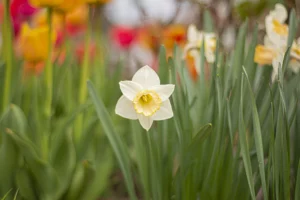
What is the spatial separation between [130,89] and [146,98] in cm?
3

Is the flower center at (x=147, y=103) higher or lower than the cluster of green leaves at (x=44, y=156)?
higher

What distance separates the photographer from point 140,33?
2.96 metres

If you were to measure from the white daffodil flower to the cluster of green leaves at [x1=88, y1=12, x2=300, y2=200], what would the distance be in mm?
66

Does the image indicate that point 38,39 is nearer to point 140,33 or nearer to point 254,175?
point 254,175

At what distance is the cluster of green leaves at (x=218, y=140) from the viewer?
2.49ft

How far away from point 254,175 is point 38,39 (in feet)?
2.44

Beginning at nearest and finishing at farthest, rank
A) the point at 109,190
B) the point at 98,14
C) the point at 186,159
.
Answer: the point at 186,159, the point at 109,190, the point at 98,14

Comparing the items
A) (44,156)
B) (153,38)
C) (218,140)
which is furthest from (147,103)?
(153,38)

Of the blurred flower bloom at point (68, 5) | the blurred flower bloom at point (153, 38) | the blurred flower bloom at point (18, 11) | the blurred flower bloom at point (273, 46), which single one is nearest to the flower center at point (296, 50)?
the blurred flower bloom at point (273, 46)

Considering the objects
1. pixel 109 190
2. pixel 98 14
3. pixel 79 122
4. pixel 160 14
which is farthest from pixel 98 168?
pixel 160 14

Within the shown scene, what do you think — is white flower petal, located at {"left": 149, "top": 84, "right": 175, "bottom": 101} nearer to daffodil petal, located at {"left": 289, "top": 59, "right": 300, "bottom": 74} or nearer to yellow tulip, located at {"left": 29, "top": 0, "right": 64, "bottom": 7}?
daffodil petal, located at {"left": 289, "top": 59, "right": 300, "bottom": 74}

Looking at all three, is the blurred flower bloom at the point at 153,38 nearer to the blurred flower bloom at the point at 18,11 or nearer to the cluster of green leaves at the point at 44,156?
the blurred flower bloom at the point at 18,11

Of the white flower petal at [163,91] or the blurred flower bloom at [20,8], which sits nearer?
the white flower petal at [163,91]

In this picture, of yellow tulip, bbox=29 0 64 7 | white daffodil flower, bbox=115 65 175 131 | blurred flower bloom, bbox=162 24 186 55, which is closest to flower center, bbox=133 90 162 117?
white daffodil flower, bbox=115 65 175 131
